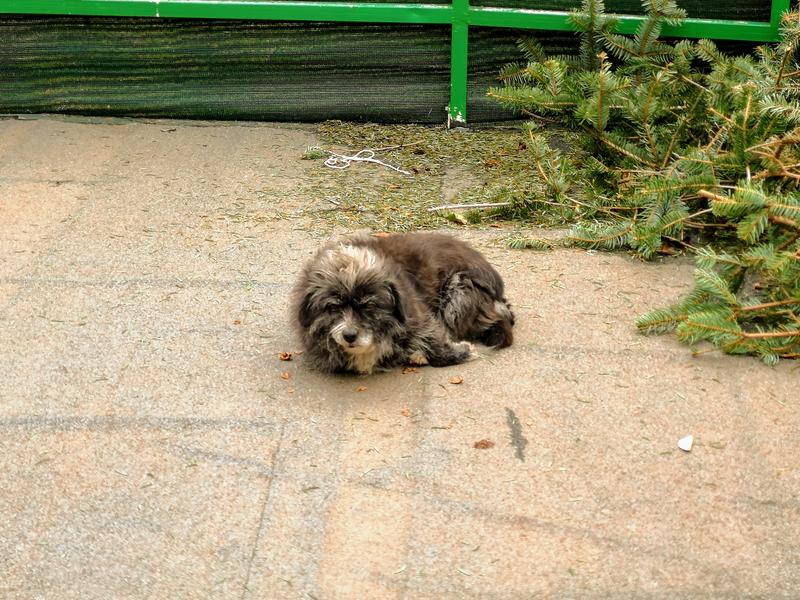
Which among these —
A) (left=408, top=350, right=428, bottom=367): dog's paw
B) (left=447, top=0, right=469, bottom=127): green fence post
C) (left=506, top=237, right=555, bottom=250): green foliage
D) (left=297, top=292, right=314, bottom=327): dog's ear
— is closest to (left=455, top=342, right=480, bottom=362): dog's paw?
(left=408, top=350, right=428, bottom=367): dog's paw

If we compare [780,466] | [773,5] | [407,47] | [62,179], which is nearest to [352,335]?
[780,466]

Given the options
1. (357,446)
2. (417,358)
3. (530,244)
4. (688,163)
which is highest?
(688,163)

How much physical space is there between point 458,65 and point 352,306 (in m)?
4.61

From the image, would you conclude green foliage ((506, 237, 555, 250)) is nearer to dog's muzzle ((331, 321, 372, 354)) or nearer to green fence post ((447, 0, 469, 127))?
dog's muzzle ((331, 321, 372, 354))

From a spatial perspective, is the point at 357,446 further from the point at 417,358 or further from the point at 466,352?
the point at 466,352

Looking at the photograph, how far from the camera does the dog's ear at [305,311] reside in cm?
560

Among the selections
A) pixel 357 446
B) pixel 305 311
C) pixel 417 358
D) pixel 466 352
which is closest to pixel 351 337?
pixel 305 311

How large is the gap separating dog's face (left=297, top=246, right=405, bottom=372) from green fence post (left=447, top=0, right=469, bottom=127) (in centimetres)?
439

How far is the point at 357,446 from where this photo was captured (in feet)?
16.5

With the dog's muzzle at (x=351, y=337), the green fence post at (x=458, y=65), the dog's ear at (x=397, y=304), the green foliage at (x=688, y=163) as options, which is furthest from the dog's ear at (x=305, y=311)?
the green fence post at (x=458, y=65)

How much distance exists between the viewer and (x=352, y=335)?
543 cm

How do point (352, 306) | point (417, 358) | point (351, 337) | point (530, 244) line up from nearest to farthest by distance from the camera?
point (351, 337)
point (352, 306)
point (417, 358)
point (530, 244)

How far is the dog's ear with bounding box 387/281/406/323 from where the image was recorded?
5.64 metres

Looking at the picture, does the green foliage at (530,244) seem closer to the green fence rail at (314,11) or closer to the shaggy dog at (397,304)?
the shaggy dog at (397,304)
